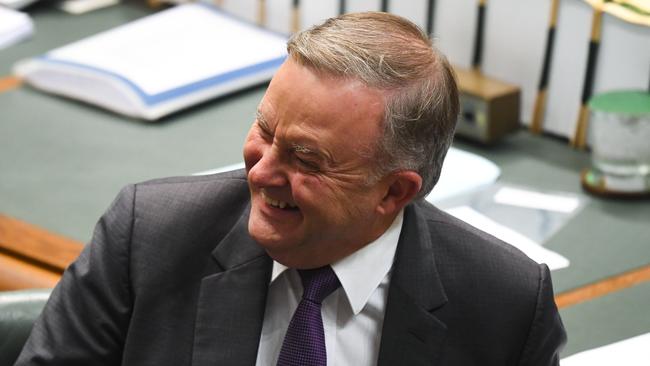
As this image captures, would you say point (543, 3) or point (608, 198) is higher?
point (543, 3)

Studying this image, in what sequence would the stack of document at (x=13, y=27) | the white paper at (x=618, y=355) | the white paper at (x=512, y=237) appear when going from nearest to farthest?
the white paper at (x=618, y=355) → the white paper at (x=512, y=237) → the stack of document at (x=13, y=27)

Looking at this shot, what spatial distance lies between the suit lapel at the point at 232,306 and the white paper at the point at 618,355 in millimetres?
571

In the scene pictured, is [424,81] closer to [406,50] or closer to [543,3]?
[406,50]

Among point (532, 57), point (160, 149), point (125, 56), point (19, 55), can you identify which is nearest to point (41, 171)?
point (160, 149)

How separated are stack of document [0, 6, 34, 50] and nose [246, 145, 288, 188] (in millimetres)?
2041

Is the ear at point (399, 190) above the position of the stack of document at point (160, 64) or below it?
above

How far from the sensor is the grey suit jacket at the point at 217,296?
1.48 meters

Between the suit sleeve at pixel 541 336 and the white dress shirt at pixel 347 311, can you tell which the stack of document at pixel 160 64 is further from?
the suit sleeve at pixel 541 336

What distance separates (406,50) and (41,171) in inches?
55.0

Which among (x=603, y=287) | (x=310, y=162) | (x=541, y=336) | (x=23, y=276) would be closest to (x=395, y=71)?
(x=310, y=162)

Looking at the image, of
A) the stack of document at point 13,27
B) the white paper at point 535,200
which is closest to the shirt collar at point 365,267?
the white paper at point 535,200

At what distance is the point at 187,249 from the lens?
4.89ft

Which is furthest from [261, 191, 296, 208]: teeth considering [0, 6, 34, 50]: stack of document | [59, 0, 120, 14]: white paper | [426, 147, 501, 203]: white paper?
[59, 0, 120, 14]: white paper

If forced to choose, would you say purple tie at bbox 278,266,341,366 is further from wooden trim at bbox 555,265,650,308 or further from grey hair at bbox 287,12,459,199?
wooden trim at bbox 555,265,650,308
